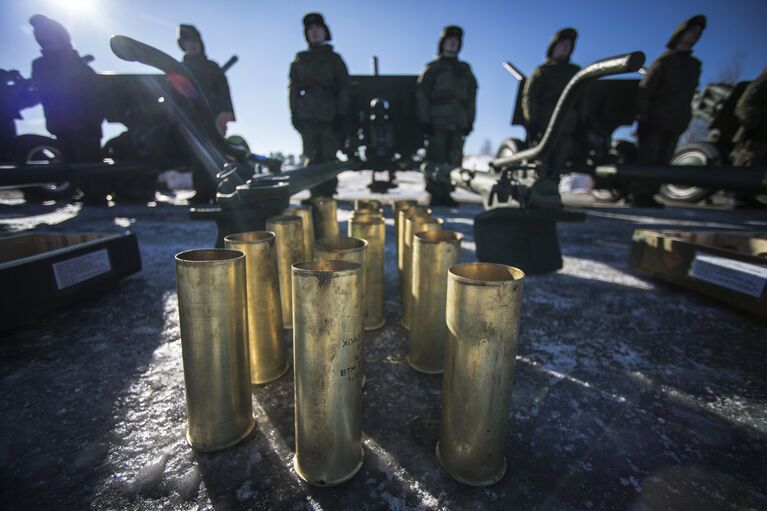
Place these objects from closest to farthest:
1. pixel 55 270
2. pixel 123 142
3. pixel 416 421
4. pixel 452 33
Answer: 1. pixel 416 421
2. pixel 55 270
3. pixel 452 33
4. pixel 123 142

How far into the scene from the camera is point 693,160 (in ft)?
30.0

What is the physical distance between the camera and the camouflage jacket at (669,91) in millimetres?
7109

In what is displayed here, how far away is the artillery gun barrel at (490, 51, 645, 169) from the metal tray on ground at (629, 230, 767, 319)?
1.23 meters

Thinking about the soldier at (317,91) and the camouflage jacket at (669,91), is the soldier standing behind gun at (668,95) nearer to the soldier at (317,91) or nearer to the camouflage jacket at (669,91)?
the camouflage jacket at (669,91)

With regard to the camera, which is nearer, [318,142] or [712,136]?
[318,142]

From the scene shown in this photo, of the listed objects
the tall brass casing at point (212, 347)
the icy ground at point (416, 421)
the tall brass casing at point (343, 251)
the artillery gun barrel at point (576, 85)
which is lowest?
the icy ground at point (416, 421)

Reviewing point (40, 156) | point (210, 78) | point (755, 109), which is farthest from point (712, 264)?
point (40, 156)

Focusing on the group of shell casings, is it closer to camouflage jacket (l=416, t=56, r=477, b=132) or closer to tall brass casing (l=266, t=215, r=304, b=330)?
tall brass casing (l=266, t=215, r=304, b=330)

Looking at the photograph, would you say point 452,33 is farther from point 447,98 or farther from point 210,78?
point 210,78

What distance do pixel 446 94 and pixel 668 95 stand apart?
15.0 ft

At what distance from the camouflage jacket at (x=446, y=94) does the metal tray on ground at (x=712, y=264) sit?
5.20 metres

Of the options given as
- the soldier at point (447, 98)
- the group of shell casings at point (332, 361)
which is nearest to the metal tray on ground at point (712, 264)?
the group of shell casings at point (332, 361)

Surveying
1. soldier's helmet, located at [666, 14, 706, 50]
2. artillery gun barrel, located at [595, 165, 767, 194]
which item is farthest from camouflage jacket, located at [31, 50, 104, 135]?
soldier's helmet, located at [666, 14, 706, 50]

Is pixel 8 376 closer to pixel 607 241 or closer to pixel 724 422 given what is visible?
pixel 724 422
